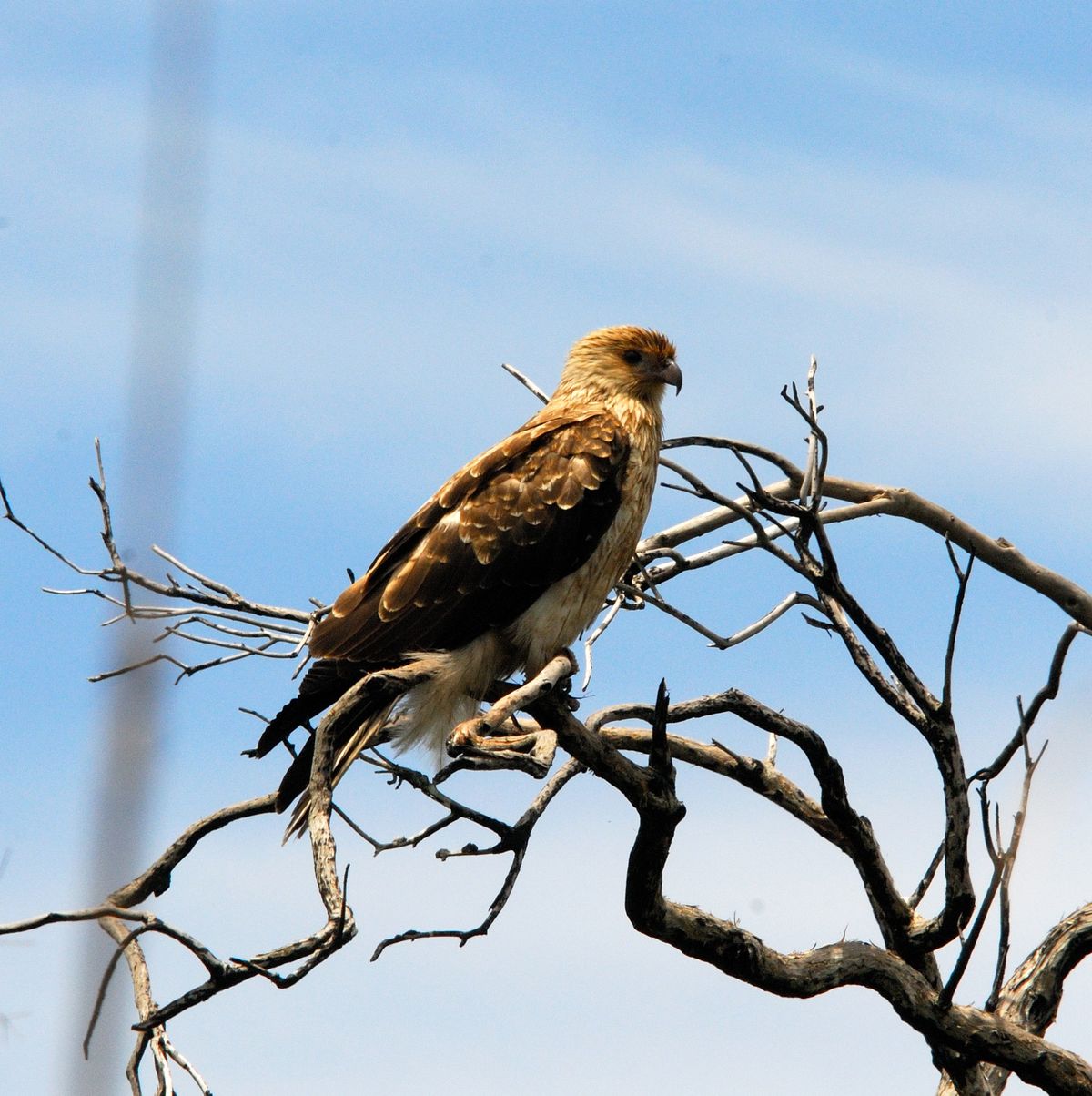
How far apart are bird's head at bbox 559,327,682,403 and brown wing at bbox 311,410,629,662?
0.70 metres

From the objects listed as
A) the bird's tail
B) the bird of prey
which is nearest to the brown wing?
the bird of prey

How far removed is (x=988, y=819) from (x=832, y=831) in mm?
957

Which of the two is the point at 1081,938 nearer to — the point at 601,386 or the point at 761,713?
the point at 761,713

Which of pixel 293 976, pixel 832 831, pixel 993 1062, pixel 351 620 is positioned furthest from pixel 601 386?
pixel 293 976

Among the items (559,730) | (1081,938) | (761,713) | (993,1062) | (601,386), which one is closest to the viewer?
(559,730)

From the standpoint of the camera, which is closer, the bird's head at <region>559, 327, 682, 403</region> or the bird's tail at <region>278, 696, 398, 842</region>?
the bird's tail at <region>278, 696, 398, 842</region>

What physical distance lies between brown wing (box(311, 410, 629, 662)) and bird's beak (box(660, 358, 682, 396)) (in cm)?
79

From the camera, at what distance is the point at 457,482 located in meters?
5.56

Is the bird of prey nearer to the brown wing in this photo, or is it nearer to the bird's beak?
the brown wing

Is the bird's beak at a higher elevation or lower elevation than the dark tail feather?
higher

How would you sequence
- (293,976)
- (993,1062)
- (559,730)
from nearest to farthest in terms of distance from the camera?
1. (293,976)
2. (559,730)
3. (993,1062)

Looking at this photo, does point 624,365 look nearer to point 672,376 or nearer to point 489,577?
point 672,376

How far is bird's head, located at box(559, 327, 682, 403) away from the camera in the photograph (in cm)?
635

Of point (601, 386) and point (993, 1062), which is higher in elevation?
point (601, 386)
